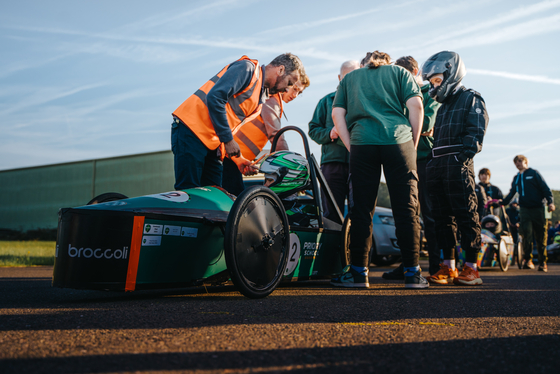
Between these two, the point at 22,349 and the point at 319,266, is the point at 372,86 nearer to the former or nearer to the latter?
the point at 319,266

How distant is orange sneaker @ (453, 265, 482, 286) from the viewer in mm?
3986

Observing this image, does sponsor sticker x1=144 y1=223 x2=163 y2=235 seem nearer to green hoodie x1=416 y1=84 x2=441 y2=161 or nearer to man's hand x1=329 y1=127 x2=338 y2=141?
man's hand x1=329 y1=127 x2=338 y2=141

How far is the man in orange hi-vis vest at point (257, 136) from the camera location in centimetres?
394

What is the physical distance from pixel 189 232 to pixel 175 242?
0.31 ft

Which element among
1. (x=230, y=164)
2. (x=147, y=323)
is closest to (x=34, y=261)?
(x=230, y=164)

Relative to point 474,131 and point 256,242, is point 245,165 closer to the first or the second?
point 256,242

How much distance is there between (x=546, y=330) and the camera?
6.12 feet

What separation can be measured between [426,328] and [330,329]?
391 millimetres

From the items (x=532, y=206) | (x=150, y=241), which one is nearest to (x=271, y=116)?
(x=150, y=241)

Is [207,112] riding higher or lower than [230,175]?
higher

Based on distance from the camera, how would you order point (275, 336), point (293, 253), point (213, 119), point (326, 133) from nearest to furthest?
point (275, 336)
point (213, 119)
point (293, 253)
point (326, 133)

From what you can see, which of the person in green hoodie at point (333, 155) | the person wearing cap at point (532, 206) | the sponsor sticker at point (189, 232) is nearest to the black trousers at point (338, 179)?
the person in green hoodie at point (333, 155)

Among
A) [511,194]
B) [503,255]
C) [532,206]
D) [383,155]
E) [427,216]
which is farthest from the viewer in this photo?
[511,194]

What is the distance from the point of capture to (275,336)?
1.66 m
